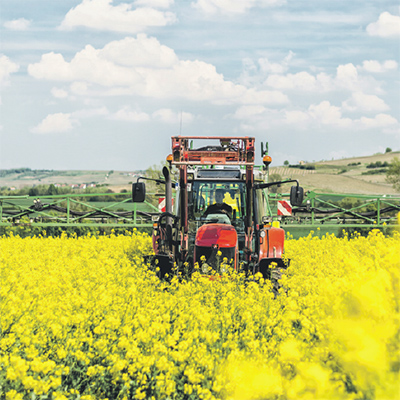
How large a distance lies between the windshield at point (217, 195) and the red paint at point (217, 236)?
0.68 metres

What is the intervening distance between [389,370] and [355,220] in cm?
1309

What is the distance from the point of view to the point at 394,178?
158 feet

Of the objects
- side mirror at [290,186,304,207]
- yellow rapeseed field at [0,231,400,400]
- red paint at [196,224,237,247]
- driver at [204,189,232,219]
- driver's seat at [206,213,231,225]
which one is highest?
side mirror at [290,186,304,207]

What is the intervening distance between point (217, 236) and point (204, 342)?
2903mm

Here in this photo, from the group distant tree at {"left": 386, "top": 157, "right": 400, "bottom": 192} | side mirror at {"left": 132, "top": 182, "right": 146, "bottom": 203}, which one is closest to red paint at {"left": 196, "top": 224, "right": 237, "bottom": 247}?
side mirror at {"left": 132, "top": 182, "right": 146, "bottom": 203}

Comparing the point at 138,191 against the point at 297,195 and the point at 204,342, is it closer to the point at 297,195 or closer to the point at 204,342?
the point at 297,195

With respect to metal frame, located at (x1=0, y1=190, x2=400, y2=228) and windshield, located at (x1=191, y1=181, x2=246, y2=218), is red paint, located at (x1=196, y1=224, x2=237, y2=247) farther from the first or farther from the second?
metal frame, located at (x1=0, y1=190, x2=400, y2=228)

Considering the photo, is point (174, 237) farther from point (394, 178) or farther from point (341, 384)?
point (394, 178)

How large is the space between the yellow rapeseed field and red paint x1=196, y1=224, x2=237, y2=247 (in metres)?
0.59

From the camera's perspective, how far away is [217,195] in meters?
8.19

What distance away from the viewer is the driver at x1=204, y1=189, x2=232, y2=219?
8.11m

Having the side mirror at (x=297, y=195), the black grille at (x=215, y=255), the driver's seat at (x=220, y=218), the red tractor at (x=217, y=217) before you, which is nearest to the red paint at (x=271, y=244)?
the red tractor at (x=217, y=217)

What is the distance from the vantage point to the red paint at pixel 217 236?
7.39 metres

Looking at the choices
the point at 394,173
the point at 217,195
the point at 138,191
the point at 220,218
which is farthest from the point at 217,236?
the point at 394,173
